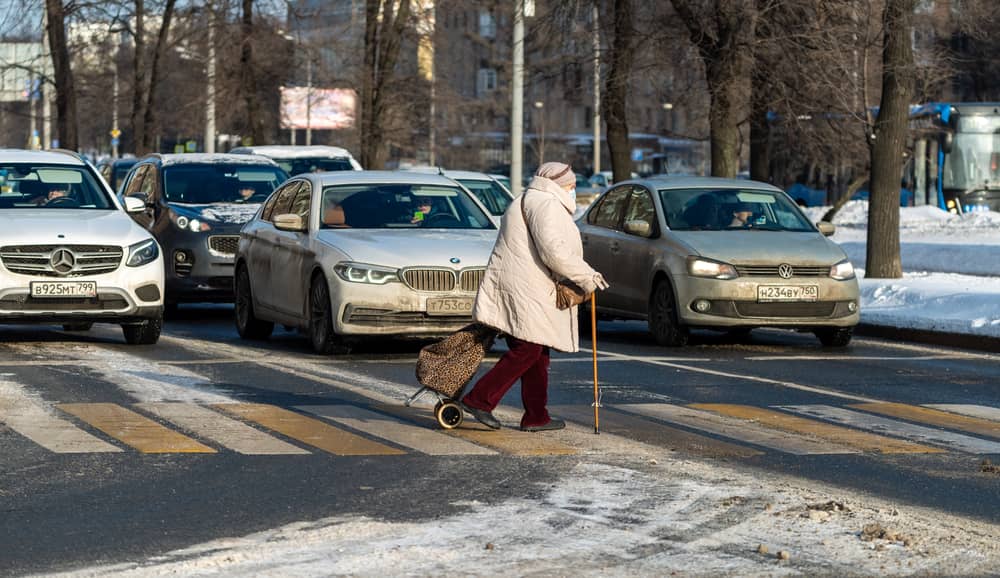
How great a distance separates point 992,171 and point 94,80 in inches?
1161

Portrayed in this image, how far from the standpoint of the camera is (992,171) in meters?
48.6

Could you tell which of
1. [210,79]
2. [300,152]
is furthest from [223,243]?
[210,79]

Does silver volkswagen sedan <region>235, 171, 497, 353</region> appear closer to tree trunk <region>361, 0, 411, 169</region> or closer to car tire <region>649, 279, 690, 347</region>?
car tire <region>649, 279, 690, 347</region>

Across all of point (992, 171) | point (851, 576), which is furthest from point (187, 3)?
point (851, 576)

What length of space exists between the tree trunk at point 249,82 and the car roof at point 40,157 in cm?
2576

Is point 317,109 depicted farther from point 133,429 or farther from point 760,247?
point 133,429

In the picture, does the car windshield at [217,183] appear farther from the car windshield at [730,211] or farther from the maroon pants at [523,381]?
the maroon pants at [523,381]

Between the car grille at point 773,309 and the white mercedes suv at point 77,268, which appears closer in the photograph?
the white mercedes suv at point 77,268

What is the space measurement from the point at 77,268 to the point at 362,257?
2.43 metres

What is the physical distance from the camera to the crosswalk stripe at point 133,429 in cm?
954

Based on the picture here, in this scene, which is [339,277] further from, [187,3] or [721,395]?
[187,3]

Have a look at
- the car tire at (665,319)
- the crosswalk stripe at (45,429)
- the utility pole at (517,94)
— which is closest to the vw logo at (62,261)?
the crosswalk stripe at (45,429)

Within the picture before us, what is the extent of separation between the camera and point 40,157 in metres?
17.0

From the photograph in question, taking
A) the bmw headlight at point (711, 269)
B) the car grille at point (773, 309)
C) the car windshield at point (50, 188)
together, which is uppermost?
the car windshield at point (50, 188)
